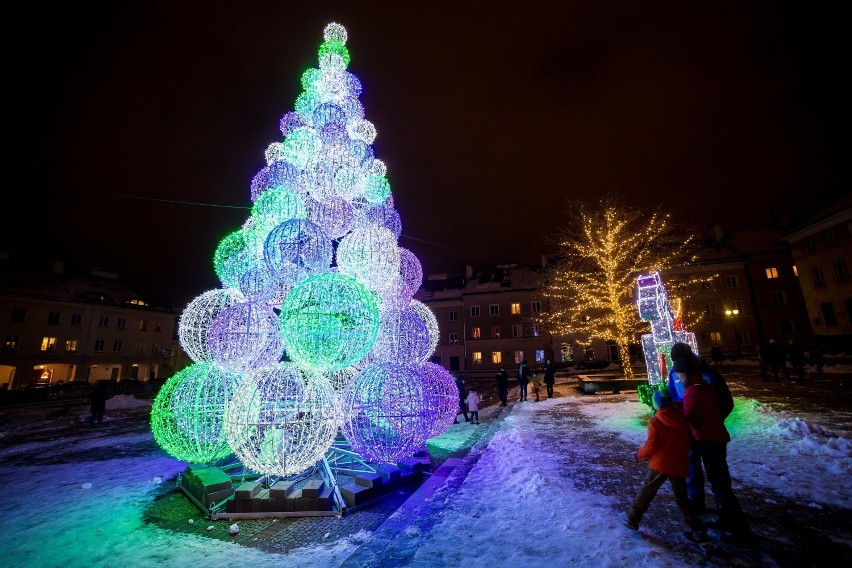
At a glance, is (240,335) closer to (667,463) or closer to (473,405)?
(667,463)

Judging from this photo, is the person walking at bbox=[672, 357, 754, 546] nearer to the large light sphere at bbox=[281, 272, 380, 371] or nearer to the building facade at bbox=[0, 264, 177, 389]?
the large light sphere at bbox=[281, 272, 380, 371]

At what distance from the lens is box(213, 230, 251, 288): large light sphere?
627 cm

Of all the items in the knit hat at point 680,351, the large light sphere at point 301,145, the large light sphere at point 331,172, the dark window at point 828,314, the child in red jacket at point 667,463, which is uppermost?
the large light sphere at point 301,145

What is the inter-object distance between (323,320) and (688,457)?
15.3ft

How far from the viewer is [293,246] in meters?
5.66

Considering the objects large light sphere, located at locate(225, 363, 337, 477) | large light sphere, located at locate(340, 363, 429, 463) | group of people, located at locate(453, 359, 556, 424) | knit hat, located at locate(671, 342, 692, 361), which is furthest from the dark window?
large light sphere, located at locate(225, 363, 337, 477)

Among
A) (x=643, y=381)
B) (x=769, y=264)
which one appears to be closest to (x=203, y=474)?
(x=643, y=381)

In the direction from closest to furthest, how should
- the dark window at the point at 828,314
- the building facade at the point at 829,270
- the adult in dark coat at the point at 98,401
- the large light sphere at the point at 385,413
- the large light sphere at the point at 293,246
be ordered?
1. the large light sphere at the point at 385,413
2. the large light sphere at the point at 293,246
3. the adult in dark coat at the point at 98,401
4. the building facade at the point at 829,270
5. the dark window at the point at 828,314

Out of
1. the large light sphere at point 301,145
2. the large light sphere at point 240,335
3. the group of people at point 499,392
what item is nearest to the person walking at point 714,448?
the large light sphere at point 240,335

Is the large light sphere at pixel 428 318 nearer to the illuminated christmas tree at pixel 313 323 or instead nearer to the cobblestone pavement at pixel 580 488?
the illuminated christmas tree at pixel 313 323

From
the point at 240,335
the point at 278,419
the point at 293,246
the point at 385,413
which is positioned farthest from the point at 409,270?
the point at 278,419

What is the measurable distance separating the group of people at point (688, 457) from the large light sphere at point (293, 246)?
16.9 ft

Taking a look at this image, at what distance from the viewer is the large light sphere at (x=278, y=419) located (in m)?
4.98

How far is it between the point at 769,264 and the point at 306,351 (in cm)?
4518
